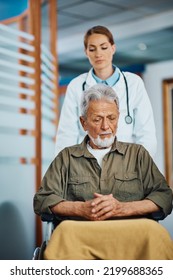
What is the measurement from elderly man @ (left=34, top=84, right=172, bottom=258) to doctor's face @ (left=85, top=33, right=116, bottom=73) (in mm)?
249

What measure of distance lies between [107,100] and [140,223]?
0.74 metres

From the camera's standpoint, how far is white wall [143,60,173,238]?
377 cm

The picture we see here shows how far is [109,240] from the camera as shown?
3.31 metres

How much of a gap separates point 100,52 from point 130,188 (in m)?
0.89

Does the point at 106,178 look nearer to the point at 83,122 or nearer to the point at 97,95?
the point at 83,122

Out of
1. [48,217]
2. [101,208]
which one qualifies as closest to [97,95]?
[101,208]

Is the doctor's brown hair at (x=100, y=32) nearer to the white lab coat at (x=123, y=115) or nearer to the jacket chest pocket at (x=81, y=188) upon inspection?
the white lab coat at (x=123, y=115)

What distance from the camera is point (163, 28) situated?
12.6 feet

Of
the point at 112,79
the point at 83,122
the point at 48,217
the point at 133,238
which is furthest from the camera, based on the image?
the point at 112,79

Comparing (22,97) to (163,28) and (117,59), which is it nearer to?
(117,59)

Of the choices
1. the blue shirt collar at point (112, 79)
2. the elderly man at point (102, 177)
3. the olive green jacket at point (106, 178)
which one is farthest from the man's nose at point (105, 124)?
the blue shirt collar at point (112, 79)

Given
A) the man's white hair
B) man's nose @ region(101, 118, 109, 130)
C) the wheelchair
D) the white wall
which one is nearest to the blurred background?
the white wall

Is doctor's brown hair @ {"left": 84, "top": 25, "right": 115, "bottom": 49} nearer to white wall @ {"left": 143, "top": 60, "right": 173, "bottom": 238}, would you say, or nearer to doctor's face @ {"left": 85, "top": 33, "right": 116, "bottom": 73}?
doctor's face @ {"left": 85, "top": 33, "right": 116, "bottom": 73}
